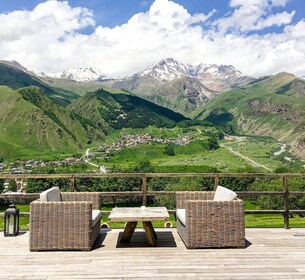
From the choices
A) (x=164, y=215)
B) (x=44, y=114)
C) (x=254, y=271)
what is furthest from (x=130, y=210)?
(x=44, y=114)

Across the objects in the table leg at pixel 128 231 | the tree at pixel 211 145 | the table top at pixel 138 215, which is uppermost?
the tree at pixel 211 145

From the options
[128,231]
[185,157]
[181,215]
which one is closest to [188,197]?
[181,215]

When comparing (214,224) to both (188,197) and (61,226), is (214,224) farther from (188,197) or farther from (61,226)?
(61,226)

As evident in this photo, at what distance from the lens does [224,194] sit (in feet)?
25.3

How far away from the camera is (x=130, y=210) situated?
24.8ft

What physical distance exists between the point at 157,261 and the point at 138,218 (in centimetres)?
92

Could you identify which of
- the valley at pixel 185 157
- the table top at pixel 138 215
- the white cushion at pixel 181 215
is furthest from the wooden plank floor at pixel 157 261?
the valley at pixel 185 157

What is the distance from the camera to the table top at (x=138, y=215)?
21.8 ft

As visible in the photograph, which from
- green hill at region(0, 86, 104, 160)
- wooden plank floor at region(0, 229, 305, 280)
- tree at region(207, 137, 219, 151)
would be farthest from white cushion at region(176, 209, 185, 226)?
tree at region(207, 137, 219, 151)

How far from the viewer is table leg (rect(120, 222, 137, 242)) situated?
712 centimetres

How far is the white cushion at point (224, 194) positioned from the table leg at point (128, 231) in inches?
79.7

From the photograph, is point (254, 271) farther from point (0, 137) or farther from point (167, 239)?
point (0, 137)

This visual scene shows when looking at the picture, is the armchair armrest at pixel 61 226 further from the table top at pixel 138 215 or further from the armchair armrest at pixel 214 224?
the armchair armrest at pixel 214 224

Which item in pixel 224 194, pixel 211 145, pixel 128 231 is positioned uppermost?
pixel 211 145
